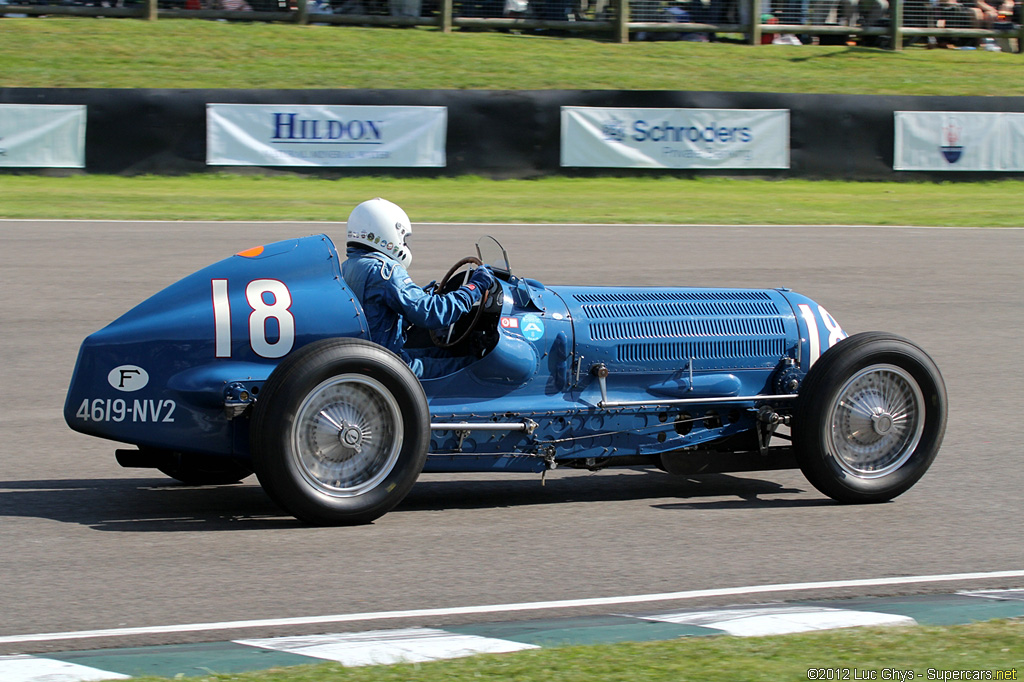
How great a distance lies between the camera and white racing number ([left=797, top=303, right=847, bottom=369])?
6375 millimetres

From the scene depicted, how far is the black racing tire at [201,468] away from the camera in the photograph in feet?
19.3

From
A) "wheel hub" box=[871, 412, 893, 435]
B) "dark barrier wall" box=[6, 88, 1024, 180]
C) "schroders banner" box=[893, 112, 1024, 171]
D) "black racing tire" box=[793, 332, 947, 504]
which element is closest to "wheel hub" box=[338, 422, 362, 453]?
"black racing tire" box=[793, 332, 947, 504]

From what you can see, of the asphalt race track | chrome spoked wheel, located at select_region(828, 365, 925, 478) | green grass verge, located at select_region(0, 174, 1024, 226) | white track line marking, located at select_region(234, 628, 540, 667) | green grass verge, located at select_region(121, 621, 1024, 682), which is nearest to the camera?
green grass verge, located at select_region(121, 621, 1024, 682)

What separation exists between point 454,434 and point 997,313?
7652mm

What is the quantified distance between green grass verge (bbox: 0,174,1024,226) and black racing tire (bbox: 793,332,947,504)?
11229 millimetres

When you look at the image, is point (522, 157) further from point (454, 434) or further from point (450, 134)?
point (454, 434)

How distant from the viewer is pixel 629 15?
2767 cm

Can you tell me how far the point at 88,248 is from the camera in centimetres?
1393

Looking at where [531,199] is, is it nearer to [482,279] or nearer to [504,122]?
[504,122]

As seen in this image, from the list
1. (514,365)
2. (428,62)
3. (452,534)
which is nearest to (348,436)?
(452,534)

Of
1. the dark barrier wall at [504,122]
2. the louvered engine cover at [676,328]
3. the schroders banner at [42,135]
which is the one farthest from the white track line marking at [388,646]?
the schroders banner at [42,135]

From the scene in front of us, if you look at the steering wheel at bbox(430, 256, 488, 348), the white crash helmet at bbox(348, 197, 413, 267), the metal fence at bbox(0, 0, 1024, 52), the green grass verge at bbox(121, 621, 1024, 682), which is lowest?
the green grass verge at bbox(121, 621, 1024, 682)

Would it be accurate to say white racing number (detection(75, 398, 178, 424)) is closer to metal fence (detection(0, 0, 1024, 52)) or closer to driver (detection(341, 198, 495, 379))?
driver (detection(341, 198, 495, 379))

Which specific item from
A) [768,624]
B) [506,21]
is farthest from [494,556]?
[506,21]
